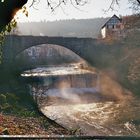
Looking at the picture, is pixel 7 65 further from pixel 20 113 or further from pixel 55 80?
pixel 20 113

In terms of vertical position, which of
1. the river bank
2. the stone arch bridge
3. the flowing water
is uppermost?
the stone arch bridge

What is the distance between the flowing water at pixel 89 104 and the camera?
22969 mm

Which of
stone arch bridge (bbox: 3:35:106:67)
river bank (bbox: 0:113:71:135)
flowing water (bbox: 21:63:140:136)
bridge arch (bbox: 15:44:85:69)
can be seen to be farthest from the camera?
bridge arch (bbox: 15:44:85:69)

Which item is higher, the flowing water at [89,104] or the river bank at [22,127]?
the river bank at [22,127]

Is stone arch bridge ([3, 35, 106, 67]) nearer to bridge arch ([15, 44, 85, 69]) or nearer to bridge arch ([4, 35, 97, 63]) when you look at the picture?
bridge arch ([4, 35, 97, 63])

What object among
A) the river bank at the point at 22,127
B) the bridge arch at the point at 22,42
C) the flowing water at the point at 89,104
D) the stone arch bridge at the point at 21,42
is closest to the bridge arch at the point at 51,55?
the stone arch bridge at the point at 21,42

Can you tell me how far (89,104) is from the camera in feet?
103

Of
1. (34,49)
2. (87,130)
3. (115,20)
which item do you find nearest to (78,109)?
(87,130)

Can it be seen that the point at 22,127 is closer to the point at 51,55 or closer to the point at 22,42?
the point at 22,42

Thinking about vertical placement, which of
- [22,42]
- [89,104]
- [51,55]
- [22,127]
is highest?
[22,42]

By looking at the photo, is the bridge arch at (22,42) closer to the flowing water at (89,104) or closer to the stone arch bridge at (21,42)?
the stone arch bridge at (21,42)

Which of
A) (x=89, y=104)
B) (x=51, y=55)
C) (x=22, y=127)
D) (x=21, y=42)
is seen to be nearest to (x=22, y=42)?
(x=21, y=42)

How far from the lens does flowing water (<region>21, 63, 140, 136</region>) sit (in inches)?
904

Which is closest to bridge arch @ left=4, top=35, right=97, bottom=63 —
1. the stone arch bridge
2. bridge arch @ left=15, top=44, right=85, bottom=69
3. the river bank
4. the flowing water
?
the stone arch bridge
